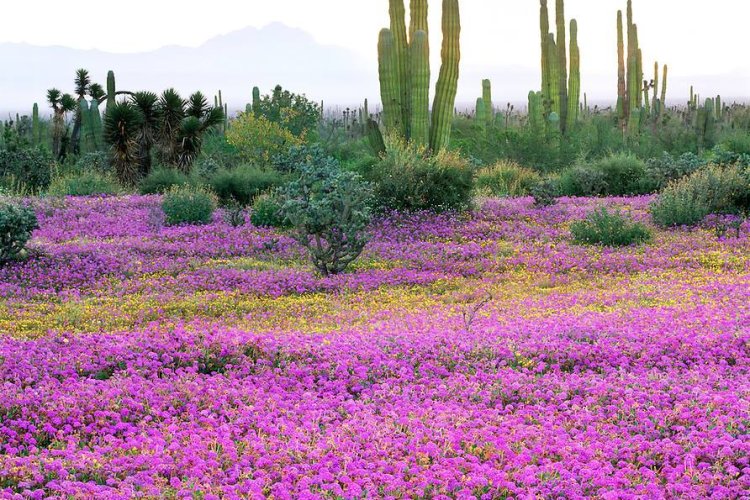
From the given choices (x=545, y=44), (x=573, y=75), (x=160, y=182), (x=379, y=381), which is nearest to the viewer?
(x=379, y=381)

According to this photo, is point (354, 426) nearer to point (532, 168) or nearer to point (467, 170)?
point (467, 170)

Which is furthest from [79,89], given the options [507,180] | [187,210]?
[187,210]

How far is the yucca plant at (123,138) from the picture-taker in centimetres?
2991

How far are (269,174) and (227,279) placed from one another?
471 inches

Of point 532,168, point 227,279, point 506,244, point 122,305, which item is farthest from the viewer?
point 532,168

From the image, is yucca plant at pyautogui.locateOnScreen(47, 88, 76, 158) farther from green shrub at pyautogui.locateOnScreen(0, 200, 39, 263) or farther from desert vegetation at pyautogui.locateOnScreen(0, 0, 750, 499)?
green shrub at pyautogui.locateOnScreen(0, 200, 39, 263)

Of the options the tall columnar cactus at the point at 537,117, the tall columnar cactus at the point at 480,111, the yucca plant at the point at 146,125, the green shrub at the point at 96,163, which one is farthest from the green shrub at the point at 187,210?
the tall columnar cactus at the point at 480,111

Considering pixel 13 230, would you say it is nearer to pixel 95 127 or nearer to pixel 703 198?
pixel 703 198

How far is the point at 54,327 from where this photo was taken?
9.86 meters

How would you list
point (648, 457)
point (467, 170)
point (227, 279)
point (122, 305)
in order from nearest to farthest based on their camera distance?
point (648, 457), point (122, 305), point (227, 279), point (467, 170)

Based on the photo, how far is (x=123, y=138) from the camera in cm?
2998

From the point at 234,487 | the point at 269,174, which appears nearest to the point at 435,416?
the point at 234,487

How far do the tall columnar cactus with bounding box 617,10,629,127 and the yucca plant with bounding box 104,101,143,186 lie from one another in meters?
→ 20.0

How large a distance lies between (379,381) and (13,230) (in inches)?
372
